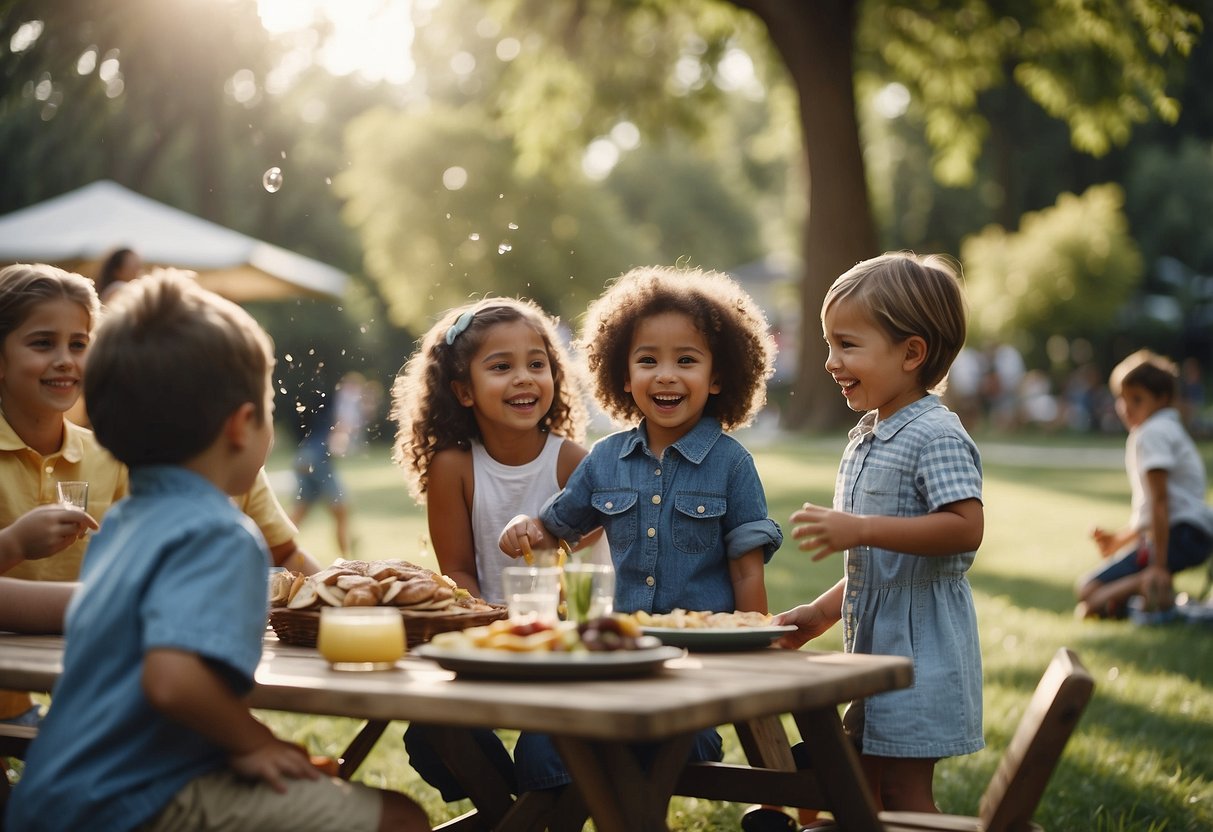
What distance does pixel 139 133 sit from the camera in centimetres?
3834

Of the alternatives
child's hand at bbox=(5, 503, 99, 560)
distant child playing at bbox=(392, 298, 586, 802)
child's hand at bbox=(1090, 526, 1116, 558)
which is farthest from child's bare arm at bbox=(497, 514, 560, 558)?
child's hand at bbox=(1090, 526, 1116, 558)

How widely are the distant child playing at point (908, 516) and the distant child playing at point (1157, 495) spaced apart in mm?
4556

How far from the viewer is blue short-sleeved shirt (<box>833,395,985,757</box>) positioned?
10.8 feet

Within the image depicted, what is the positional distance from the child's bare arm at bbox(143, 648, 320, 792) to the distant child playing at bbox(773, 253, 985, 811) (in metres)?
1.28

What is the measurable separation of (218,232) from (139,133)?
27.3 meters

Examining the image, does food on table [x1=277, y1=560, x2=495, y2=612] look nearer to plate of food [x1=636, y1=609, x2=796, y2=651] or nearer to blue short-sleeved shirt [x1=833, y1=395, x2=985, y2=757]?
plate of food [x1=636, y1=609, x2=796, y2=651]

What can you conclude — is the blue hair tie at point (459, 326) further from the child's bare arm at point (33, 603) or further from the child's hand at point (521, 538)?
the child's bare arm at point (33, 603)

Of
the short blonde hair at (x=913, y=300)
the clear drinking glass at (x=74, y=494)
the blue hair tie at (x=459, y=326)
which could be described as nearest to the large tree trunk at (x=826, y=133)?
the blue hair tie at (x=459, y=326)

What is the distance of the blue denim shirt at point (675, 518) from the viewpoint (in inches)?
139

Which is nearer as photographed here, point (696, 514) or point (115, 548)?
point (115, 548)

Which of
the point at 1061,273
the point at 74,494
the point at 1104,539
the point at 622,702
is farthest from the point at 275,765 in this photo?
the point at 1061,273

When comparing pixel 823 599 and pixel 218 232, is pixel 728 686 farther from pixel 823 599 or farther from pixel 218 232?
pixel 218 232

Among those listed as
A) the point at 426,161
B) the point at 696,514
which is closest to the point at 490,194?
the point at 426,161

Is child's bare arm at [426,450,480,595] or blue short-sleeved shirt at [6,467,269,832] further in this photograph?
child's bare arm at [426,450,480,595]
